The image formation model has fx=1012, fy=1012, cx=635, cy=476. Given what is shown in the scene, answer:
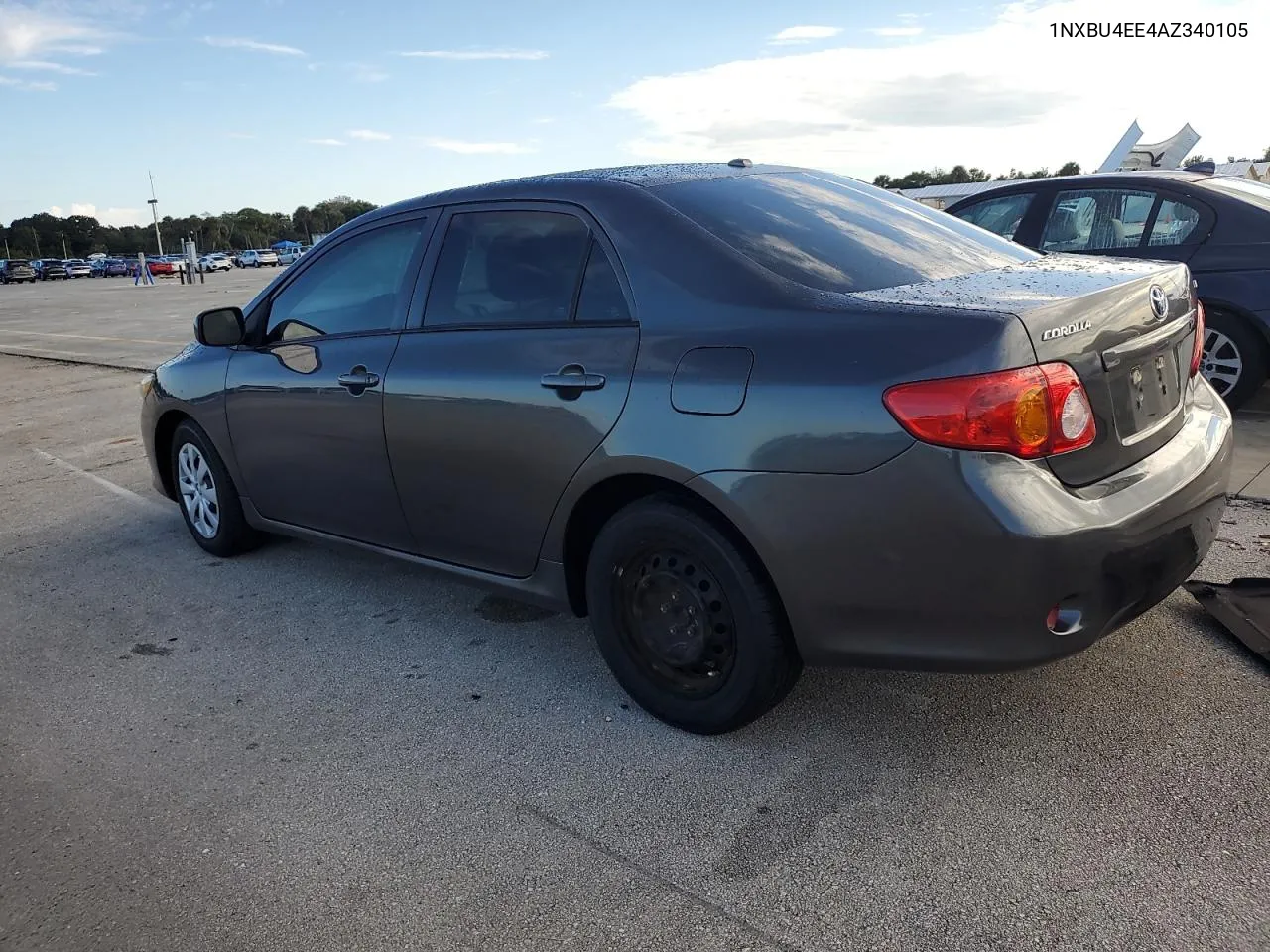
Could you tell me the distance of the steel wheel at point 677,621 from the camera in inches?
112

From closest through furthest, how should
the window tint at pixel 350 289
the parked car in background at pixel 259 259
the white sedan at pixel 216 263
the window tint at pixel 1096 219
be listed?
the window tint at pixel 350 289, the window tint at pixel 1096 219, the white sedan at pixel 216 263, the parked car in background at pixel 259 259

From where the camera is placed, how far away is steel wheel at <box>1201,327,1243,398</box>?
20.3 ft

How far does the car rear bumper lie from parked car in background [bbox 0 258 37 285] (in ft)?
233

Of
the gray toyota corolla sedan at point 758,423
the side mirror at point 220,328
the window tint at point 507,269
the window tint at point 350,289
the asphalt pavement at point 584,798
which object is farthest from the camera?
the side mirror at point 220,328

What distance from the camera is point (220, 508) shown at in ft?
15.7

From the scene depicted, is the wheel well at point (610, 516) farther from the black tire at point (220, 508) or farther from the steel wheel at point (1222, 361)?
the steel wheel at point (1222, 361)

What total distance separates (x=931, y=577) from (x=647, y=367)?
961mm

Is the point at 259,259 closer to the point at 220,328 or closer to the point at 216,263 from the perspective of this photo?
the point at 216,263

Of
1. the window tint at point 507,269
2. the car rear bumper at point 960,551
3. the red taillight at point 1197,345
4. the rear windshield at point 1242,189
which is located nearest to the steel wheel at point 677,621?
the car rear bumper at point 960,551

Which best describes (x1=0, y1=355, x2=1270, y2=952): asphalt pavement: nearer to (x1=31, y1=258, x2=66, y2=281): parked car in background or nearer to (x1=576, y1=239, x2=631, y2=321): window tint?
(x1=576, y1=239, x2=631, y2=321): window tint

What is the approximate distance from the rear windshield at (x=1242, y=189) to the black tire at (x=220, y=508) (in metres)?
6.03

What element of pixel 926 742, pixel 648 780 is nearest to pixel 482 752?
pixel 648 780

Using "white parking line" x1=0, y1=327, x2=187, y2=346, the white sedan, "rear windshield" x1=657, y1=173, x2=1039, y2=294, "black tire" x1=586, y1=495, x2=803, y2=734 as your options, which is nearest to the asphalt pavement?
"black tire" x1=586, y1=495, x2=803, y2=734

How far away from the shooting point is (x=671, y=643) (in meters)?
2.97
